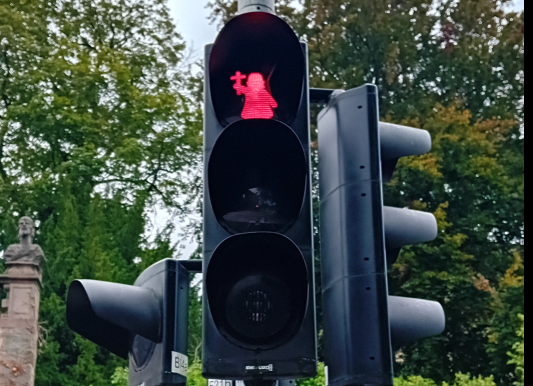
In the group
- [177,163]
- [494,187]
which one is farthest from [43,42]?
[494,187]

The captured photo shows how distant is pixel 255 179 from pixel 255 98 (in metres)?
0.30

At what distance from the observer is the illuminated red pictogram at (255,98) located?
307 centimetres

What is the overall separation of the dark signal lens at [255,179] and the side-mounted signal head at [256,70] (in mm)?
121

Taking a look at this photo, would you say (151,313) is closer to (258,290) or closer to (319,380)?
(258,290)

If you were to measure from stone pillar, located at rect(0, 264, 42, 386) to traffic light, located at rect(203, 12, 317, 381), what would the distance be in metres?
16.6

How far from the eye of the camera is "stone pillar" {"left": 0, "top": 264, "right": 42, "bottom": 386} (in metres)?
18.4

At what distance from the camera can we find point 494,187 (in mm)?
22812

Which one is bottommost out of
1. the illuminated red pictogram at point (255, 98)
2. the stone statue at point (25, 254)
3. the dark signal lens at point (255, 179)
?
the dark signal lens at point (255, 179)

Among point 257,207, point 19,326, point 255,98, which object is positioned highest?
point 19,326

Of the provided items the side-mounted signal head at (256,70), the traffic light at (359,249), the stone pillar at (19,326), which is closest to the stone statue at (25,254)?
the stone pillar at (19,326)

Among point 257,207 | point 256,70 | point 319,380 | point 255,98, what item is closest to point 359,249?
point 257,207

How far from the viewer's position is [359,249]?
2.67 meters

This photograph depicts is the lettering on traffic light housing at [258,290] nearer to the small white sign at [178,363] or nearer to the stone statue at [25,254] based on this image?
the small white sign at [178,363]
